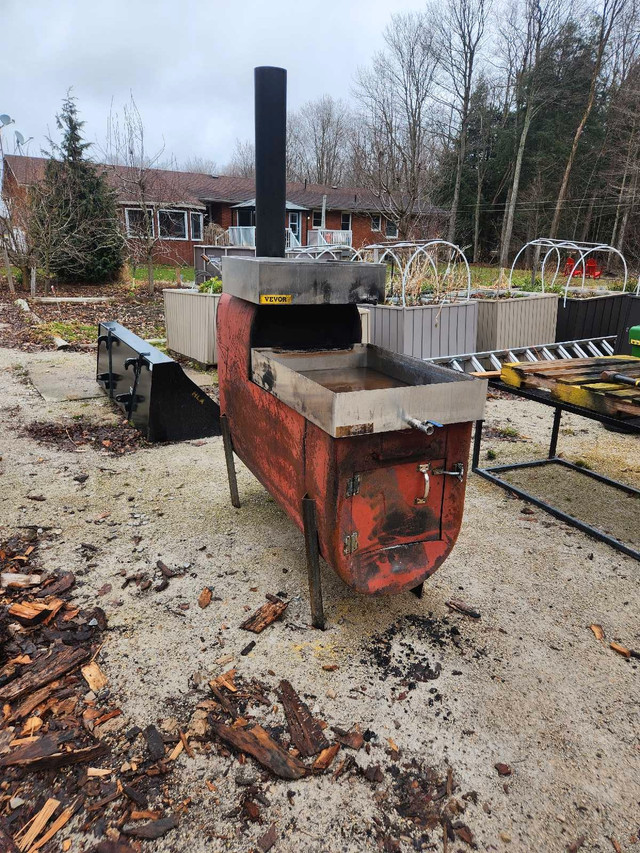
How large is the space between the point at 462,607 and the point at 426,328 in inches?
216

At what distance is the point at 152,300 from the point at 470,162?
22334mm

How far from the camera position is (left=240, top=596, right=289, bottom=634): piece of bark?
280 centimetres

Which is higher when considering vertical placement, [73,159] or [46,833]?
[73,159]

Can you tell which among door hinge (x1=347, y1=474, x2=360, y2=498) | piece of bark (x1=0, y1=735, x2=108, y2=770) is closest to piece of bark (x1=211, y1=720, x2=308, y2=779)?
piece of bark (x1=0, y1=735, x2=108, y2=770)

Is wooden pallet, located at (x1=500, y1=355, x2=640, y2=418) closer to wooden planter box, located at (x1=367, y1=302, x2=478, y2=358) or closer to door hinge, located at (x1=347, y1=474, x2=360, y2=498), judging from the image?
door hinge, located at (x1=347, y1=474, x2=360, y2=498)

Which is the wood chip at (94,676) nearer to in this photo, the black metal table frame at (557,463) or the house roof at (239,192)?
the black metal table frame at (557,463)

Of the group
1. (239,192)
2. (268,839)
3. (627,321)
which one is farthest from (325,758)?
(239,192)

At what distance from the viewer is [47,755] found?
6.70 ft

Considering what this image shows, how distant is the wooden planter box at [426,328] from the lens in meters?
7.74

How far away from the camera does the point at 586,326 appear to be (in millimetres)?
9375

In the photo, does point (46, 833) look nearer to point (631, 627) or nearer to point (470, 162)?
point (631, 627)

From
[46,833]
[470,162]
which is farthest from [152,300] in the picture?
[470,162]

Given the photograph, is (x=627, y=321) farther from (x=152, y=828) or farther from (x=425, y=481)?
(x=152, y=828)

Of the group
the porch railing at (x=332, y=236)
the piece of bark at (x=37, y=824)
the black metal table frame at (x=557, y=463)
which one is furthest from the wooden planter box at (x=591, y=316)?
the porch railing at (x=332, y=236)
